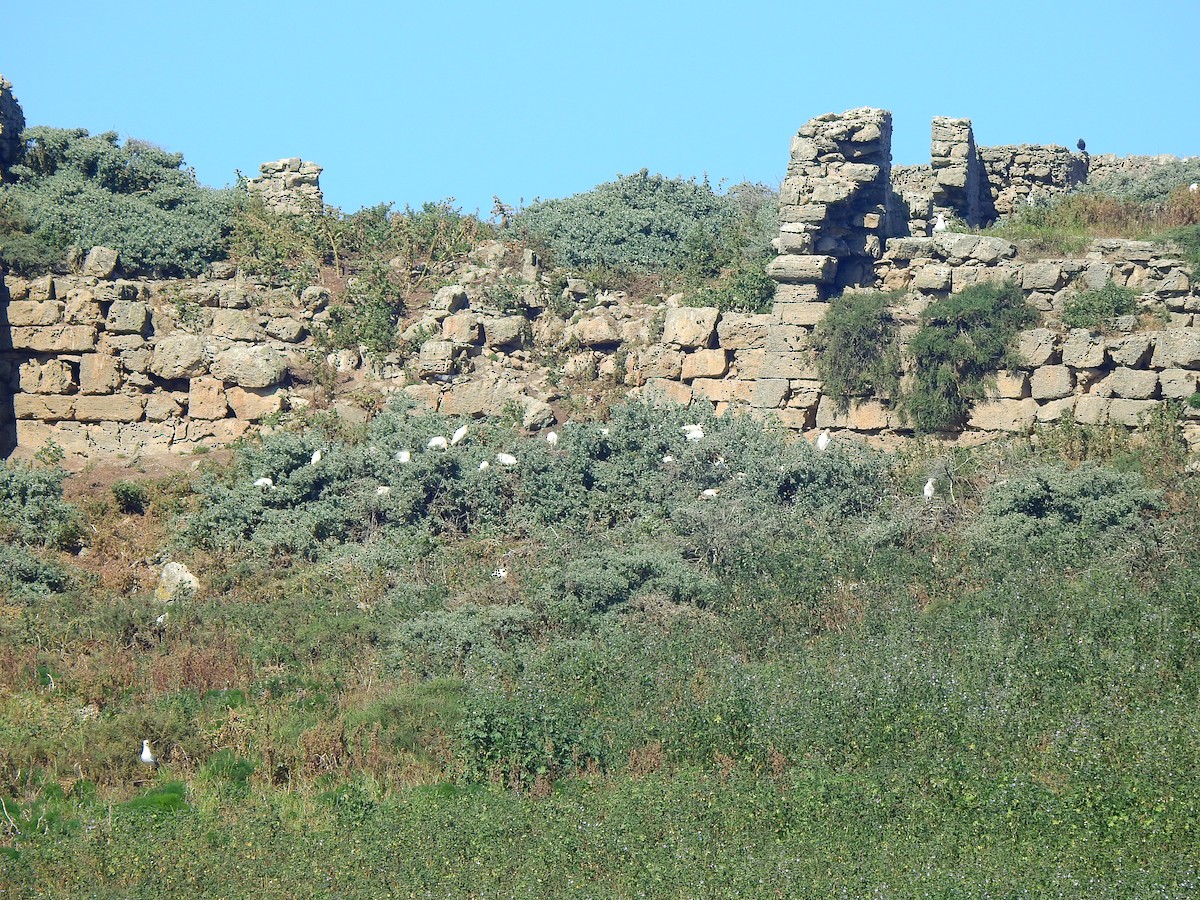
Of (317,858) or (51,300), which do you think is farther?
(51,300)

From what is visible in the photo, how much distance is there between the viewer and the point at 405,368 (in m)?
16.7

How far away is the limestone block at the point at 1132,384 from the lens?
14.5 metres

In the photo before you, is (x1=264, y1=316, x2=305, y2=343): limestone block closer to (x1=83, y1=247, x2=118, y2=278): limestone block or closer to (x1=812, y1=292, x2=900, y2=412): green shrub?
(x1=83, y1=247, x2=118, y2=278): limestone block

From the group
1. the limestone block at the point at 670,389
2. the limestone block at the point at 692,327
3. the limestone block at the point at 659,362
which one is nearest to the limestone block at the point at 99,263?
the limestone block at the point at 659,362

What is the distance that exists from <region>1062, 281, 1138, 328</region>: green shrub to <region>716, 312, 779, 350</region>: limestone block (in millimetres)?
2899

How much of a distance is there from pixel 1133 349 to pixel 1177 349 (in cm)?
38

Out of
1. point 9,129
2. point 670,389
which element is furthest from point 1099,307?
point 9,129

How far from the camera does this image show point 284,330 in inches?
666

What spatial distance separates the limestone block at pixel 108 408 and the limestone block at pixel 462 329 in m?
3.24

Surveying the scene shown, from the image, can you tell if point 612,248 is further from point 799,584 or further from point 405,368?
point 799,584

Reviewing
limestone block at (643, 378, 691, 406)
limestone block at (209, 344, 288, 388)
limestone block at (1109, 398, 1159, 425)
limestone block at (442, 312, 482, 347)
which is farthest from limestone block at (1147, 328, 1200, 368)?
limestone block at (209, 344, 288, 388)

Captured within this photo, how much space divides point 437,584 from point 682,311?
4.50 metres

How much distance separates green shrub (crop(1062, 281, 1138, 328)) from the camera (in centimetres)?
1496

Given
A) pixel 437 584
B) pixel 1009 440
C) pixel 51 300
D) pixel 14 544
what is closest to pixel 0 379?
pixel 51 300
